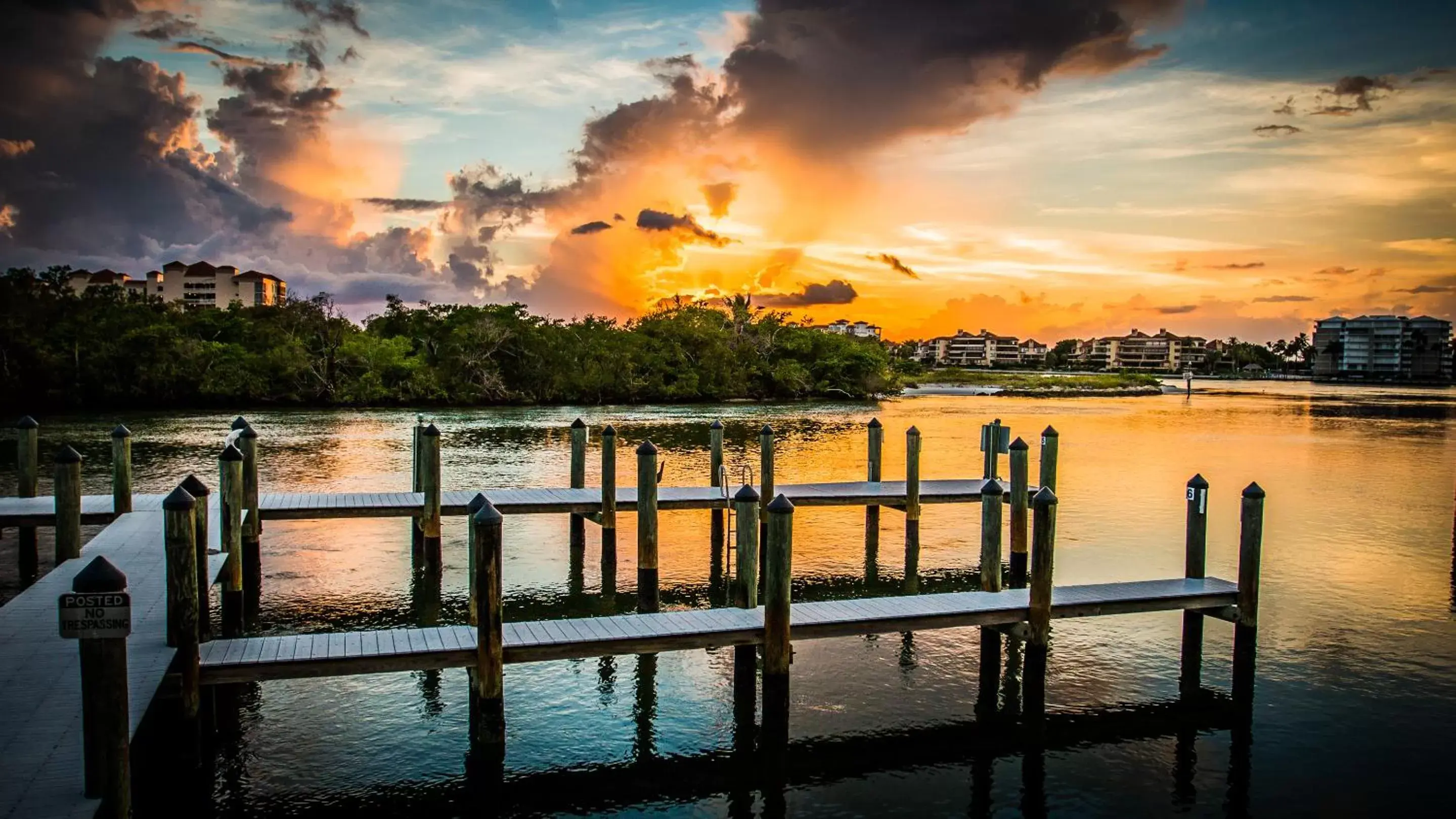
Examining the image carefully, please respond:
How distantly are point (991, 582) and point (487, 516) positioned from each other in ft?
20.8

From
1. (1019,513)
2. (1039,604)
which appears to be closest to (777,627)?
(1039,604)

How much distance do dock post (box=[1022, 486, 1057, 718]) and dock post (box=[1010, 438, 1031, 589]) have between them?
5139mm

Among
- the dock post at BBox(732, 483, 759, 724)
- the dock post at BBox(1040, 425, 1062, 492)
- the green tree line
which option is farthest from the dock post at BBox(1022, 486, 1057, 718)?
the green tree line

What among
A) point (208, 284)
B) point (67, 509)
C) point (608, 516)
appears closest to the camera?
point (67, 509)

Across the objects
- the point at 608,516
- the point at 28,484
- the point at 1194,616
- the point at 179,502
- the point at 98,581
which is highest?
the point at 179,502

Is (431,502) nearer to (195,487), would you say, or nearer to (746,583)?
(195,487)

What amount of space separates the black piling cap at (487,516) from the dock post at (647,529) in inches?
185

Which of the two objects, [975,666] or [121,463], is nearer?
[975,666]

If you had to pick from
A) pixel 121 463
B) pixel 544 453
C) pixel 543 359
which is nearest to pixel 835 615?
pixel 121 463

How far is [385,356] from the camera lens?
66.9 m

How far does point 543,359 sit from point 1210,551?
5470 centimetres

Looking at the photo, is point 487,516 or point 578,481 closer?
point 487,516

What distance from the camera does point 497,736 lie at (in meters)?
9.73

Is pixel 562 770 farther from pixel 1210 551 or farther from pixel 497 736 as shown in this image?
pixel 1210 551
